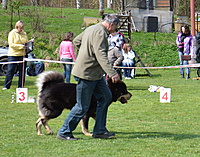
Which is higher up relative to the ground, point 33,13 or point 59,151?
point 33,13

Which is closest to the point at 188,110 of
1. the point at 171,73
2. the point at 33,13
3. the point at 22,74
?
the point at 22,74

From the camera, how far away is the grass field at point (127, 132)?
580 cm

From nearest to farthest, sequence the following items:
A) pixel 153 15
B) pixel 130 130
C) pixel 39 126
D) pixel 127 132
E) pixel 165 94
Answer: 1. pixel 39 126
2. pixel 127 132
3. pixel 130 130
4. pixel 165 94
5. pixel 153 15

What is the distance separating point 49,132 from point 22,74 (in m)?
6.18

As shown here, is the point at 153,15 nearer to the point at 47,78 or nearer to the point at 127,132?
the point at 127,132

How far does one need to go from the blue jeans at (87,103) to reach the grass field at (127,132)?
22cm

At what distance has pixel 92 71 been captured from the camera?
6.32m

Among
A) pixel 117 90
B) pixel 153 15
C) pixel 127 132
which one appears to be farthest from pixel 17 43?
pixel 153 15

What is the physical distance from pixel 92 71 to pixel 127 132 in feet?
4.74

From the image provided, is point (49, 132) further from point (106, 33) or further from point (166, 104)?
point (166, 104)

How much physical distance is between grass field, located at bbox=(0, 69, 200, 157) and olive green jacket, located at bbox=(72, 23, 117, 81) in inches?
39.5

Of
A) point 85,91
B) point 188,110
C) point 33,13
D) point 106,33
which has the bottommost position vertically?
point 188,110

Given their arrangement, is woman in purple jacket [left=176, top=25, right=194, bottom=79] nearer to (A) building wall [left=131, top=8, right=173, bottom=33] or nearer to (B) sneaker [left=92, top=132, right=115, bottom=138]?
(B) sneaker [left=92, top=132, right=115, bottom=138]

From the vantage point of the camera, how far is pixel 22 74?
12.9m
